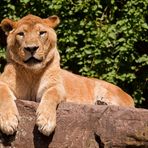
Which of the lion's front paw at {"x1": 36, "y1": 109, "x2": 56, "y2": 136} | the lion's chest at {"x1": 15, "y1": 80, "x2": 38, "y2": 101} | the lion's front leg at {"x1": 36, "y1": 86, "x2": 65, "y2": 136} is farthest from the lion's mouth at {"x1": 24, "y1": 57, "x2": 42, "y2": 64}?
the lion's front paw at {"x1": 36, "y1": 109, "x2": 56, "y2": 136}

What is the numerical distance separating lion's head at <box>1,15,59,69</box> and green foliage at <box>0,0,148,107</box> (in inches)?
102

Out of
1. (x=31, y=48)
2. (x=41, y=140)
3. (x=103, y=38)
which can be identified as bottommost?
(x=103, y=38)

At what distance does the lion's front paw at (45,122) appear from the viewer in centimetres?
551

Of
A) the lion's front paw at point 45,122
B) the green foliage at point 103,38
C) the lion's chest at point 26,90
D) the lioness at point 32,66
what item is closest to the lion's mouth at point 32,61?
the lioness at point 32,66

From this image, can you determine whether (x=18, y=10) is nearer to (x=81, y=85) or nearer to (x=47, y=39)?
(x=81, y=85)

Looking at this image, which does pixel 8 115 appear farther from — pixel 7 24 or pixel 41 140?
pixel 7 24

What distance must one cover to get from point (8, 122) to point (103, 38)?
13.0 feet

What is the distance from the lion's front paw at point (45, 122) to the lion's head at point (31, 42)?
0.79 meters

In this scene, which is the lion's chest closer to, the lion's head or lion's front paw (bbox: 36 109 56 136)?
the lion's head

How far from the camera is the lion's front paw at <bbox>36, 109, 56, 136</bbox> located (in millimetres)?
5512

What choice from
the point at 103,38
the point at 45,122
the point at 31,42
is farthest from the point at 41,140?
the point at 103,38

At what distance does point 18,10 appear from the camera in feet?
31.7

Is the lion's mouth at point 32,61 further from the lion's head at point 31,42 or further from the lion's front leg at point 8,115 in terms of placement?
the lion's front leg at point 8,115

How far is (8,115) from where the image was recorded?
18.2 ft
